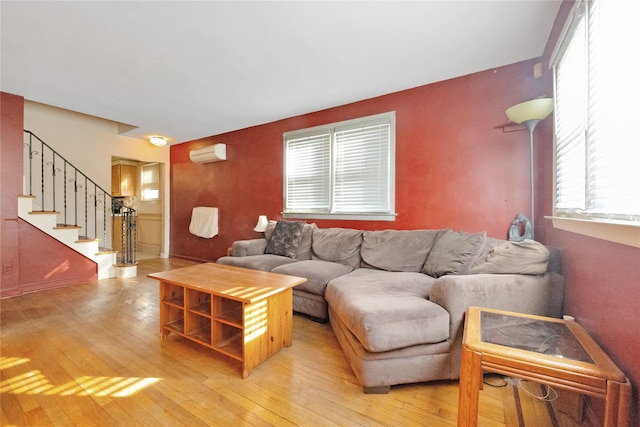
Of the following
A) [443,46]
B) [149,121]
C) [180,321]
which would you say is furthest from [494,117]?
[149,121]

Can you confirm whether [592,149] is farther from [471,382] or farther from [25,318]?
[25,318]

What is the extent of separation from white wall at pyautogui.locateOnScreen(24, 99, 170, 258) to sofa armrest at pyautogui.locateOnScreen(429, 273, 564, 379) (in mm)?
5759

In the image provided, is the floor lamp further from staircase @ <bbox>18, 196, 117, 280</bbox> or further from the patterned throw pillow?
staircase @ <bbox>18, 196, 117, 280</bbox>

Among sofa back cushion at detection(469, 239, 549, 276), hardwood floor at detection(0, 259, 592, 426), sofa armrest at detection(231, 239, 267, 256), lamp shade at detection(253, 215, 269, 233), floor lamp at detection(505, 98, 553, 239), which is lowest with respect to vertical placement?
hardwood floor at detection(0, 259, 592, 426)

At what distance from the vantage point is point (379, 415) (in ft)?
4.42

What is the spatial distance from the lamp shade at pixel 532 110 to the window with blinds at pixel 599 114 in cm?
19

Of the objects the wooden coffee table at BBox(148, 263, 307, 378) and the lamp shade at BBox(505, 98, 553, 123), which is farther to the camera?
the lamp shade at BBox(505, 98, 553, 123)

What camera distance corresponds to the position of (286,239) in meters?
3.38

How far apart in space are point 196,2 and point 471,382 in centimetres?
260

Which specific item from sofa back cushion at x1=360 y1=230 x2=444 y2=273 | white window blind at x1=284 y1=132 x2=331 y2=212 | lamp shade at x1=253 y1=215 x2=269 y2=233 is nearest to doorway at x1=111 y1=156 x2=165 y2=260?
lamp shade at x1=253 y1=215 x2=269 y2=233

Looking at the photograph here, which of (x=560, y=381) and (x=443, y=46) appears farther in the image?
(x=443, y=46)

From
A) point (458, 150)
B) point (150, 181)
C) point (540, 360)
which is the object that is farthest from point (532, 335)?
point (150, 181)

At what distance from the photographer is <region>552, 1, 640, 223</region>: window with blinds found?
1006 millimetres

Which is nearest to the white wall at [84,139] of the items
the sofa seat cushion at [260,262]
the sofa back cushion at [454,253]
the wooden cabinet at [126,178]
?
the wooden cabinet at [126,178]
